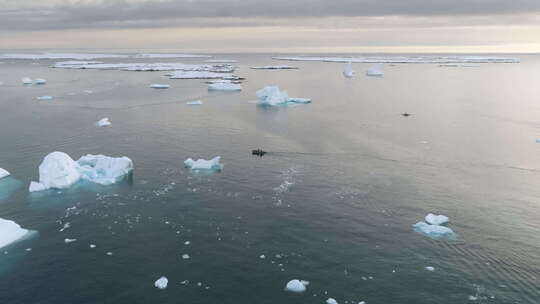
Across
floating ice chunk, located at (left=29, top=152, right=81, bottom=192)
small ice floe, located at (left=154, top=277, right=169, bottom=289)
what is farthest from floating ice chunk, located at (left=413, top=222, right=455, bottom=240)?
floating ice chunk, located at (left=29, top=152, right=81, bottom=192)

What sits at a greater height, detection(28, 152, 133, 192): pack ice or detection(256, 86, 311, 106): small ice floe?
detection(256, 86, 311, 106): small ice floe

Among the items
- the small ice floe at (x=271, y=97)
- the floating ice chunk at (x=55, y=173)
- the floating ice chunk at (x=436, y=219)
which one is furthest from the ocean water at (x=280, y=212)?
the small ice floe at (x=271, y=97)

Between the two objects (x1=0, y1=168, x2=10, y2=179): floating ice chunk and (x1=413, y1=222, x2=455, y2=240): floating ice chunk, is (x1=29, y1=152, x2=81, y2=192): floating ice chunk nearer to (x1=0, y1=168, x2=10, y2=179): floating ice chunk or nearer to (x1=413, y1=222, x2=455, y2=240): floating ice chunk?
(x1=0, y1=168, x2=10, y2=179): floating ice chunk

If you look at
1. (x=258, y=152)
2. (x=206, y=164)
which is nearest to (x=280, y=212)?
(x=206, y=164)

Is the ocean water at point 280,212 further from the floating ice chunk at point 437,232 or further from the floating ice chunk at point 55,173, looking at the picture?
the floating ice chunk at point 55,173

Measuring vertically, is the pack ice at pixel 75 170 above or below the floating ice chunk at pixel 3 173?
above

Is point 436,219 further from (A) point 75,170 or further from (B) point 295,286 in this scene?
(A) point 75,170

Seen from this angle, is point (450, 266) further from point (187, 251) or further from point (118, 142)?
point (118, 142)

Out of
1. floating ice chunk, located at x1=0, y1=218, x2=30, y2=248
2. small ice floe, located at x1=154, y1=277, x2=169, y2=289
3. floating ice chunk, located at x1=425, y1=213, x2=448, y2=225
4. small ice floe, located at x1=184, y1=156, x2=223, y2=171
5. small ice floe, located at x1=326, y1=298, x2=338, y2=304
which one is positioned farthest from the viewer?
small ice floe, located at x1=184, y1=156, x2=223, y2=171
